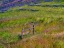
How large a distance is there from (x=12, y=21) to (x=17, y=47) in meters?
38.8

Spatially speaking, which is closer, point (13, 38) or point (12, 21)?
point (13, 38)

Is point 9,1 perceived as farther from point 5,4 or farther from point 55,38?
point 55,38

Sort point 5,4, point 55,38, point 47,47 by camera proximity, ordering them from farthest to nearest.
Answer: point 5,4 → point 55,38 → point 47,47

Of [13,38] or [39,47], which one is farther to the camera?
[13,38]

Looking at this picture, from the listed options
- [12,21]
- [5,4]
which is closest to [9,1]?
[5,4]

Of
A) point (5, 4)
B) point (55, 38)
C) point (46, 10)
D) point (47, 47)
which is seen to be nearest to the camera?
point (47, 47)

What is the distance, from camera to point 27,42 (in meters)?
33.2

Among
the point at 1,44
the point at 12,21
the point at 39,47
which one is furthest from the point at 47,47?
the point at 12,21

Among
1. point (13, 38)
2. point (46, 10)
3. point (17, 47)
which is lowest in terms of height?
point (46, 10)

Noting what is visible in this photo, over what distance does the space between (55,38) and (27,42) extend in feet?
11.5

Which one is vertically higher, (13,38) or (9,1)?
(13,38)

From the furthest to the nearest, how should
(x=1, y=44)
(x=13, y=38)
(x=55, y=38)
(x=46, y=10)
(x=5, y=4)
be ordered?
(x=5, y=4) < (x=46, y=10) < (x=13, y=38) < (x=1, y=44) < (x=55, y=38)

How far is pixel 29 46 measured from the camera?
1223 inches

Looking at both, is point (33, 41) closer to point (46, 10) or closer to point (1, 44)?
point (1, 44)
